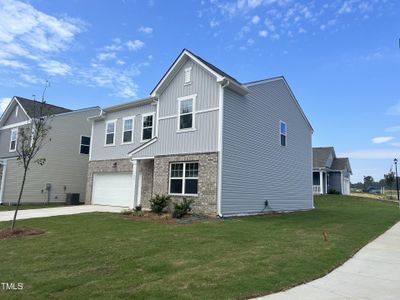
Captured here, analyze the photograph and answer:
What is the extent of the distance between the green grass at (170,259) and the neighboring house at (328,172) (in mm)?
28557

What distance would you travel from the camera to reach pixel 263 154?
19031 millimetres

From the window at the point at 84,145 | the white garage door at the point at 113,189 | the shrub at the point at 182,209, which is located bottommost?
the shrub at the point at 182,209

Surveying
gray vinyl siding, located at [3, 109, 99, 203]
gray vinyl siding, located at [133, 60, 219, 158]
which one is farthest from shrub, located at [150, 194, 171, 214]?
gray vinyl siding, located at [3, 109, 99, 203]

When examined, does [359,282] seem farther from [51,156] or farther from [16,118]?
[16,118]

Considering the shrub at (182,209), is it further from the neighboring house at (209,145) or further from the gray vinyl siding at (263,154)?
the gray vinyl siding at (263,154)

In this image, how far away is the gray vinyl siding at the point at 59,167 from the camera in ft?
84.0

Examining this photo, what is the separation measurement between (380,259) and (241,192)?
8.84 meters

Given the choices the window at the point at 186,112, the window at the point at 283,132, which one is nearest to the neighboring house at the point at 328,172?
the window at the point at 283,132

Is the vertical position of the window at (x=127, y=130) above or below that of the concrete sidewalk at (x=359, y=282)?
above

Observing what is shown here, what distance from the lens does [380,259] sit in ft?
27.5

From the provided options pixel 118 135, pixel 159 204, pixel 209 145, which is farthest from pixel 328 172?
pixel 159 204

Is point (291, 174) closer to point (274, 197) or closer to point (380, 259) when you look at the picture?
point (274, 197)

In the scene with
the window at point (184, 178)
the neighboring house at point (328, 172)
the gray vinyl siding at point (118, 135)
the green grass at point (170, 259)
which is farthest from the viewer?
the neighboring house at point (328, 172)

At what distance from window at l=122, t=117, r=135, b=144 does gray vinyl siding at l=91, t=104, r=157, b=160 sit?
269 millimetres
